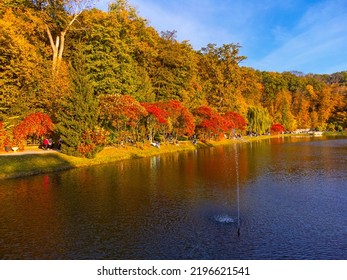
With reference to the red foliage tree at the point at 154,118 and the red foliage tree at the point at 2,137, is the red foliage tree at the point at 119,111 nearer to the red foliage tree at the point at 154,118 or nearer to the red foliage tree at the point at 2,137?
the red foliage tree at the point at 154,118

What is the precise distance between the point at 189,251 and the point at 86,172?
2275 centimetres

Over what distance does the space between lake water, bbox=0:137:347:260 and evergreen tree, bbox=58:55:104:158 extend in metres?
10.0

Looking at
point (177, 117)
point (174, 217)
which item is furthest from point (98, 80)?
point (174, 217)

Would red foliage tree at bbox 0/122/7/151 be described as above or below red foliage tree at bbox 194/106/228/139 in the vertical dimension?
below

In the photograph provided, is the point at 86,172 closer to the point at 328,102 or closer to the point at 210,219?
the point at 210,219

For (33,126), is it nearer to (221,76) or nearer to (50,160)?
(50,160)

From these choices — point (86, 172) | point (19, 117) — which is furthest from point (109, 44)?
point (86, 172)

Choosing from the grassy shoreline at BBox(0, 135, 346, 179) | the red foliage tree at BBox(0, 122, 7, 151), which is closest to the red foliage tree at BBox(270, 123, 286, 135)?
the grassy shoreline at BBox(0, 135, 346, 179)

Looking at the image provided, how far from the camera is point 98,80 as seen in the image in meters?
56.2

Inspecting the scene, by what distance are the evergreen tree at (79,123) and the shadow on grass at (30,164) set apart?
8.65ft

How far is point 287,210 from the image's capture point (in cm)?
1809

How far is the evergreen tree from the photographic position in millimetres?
39688

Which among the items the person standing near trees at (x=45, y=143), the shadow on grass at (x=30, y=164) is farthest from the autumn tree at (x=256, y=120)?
the shadow on grass at (x=30, y=164)

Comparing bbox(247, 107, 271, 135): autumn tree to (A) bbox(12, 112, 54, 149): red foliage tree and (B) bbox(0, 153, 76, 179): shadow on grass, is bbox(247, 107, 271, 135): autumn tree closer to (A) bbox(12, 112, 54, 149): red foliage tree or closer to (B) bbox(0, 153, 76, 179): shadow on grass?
(A) bbox(12, 112, 54, 149): red foliage tree
